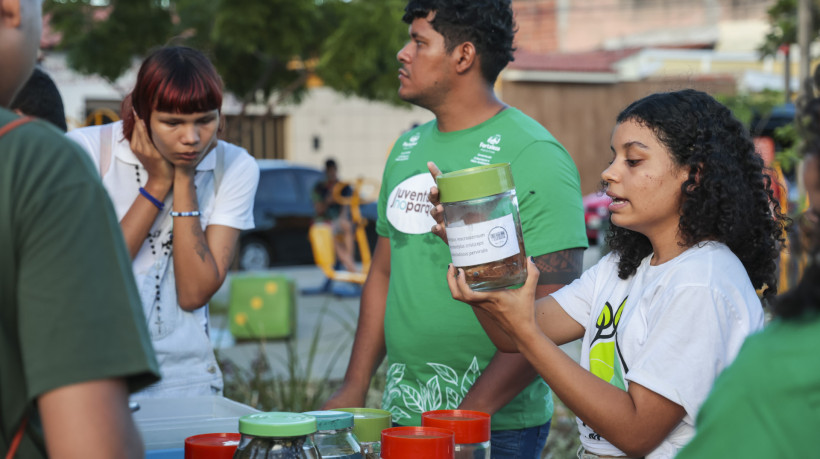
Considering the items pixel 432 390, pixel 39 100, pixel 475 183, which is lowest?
pixel 432 390

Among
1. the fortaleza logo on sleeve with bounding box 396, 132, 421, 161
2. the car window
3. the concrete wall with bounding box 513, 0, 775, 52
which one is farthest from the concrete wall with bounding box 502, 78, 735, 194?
the fortaleza logo on sleeve with bounding box 396, 132, 421, 161

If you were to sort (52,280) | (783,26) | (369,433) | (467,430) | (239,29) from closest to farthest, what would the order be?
(52,280), (467,430), (369,433), (783,26), (239,29)

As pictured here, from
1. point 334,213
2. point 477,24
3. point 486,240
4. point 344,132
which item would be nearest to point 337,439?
point 486,240

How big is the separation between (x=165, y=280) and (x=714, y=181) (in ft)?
4.99

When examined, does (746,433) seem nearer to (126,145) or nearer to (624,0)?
(126,145)

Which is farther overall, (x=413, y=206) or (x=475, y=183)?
(x=413, y=206)

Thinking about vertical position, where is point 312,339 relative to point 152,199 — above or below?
below

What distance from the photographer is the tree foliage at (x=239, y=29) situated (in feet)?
33.2

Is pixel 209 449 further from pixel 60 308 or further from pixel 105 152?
pixel 105 152

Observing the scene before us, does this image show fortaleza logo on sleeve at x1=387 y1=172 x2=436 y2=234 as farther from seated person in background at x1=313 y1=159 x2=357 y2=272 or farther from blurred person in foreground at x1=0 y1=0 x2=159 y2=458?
seated person in background at x1=313 y1=159 x2=357 y2=272

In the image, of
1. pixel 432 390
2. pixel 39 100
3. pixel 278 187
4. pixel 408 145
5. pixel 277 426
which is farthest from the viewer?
pixel 278 187

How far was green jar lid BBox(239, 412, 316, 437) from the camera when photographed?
1522mm

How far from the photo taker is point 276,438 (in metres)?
1.55

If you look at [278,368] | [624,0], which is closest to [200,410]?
[278,368]
